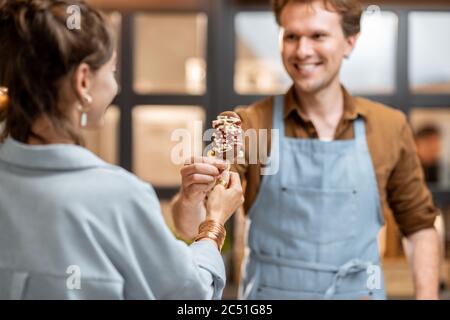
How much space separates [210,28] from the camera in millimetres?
2381

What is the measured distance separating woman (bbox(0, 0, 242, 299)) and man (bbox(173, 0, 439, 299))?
0.41 meters

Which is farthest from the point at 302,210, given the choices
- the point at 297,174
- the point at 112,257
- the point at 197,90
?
the point at 197,90

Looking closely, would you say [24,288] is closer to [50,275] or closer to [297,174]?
[50,275]

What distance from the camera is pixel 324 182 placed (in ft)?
3.82

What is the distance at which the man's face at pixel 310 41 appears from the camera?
1.10 meters

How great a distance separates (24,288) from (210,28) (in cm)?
180

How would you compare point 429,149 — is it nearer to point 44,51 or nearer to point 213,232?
point 213,232

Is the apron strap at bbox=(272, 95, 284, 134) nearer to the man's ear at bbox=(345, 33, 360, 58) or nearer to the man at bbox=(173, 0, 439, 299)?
the man at bbox=(173, 0, 439, 299)

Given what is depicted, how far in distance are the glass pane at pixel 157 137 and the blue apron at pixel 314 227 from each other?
1.16 metres

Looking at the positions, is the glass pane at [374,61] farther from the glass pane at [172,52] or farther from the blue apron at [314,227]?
the blue apron at [314,227]

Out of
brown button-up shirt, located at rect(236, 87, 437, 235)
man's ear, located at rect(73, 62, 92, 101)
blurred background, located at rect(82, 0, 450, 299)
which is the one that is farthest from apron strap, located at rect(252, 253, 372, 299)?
blurred background, located at rect(82, 0, 450, 299)

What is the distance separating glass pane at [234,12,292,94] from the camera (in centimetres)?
240

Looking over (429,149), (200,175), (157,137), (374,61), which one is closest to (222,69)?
(157,137)

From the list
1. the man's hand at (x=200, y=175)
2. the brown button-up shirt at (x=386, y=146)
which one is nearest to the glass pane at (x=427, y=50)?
the brown button-up shirt at (x=386, y=146)
